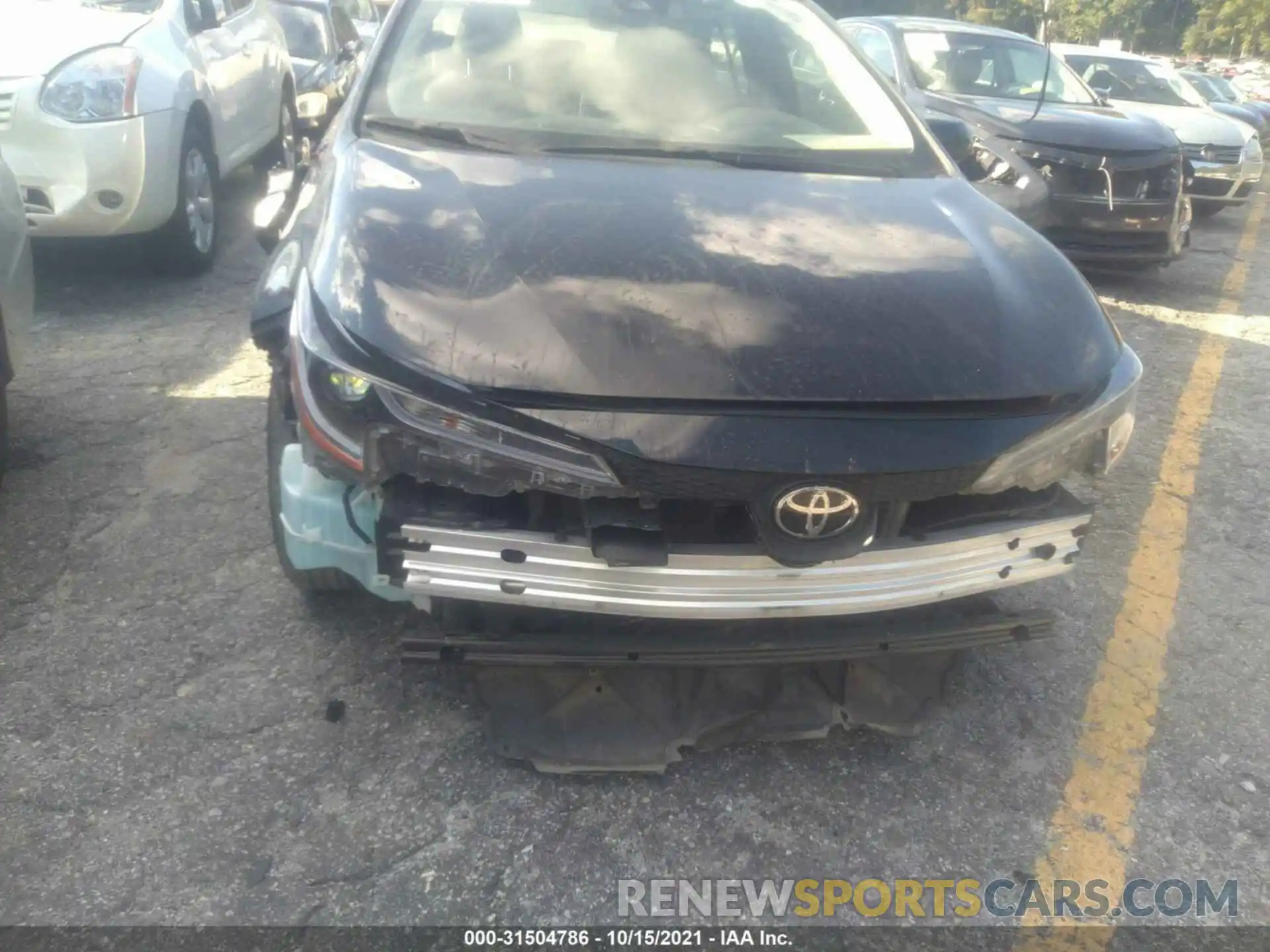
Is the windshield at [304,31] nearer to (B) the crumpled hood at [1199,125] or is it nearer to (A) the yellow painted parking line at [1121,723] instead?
(B) the crumpled hood at [1199,125]

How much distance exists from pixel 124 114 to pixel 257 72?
86.1 inches

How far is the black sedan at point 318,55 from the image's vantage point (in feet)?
12.4

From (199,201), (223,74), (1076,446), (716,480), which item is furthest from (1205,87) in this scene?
(716,480)

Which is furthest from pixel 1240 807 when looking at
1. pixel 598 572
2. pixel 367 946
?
pixel 367 946

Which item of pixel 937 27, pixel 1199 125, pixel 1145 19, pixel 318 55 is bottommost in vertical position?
pixel 1145 19

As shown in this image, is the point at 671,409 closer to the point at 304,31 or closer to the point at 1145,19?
the point at 304,31

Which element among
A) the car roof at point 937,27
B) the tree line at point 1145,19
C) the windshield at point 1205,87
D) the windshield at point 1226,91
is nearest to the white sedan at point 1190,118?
the car roof at point 937,27

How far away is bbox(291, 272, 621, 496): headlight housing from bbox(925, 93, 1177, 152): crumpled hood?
17.5ft

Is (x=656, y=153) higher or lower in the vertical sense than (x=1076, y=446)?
higher

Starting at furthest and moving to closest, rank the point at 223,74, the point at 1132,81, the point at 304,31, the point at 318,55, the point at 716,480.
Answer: the point at 1132,81 < the point at 304,31 < the point at 318,55 < the point at 223,74 < the point at 716,480

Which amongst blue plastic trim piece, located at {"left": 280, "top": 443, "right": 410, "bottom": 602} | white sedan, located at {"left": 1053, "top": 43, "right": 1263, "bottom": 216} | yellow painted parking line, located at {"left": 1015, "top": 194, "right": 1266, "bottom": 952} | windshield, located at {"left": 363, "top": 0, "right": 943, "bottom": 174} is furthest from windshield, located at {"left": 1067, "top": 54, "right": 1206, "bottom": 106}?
blue plastic trim piece, located at {"left": 280, "top": 443, "right": 410, "bottom": 602}

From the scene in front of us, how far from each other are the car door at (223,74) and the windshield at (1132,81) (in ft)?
24.4

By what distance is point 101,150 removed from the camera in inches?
188

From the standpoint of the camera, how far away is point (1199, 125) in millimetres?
9523
